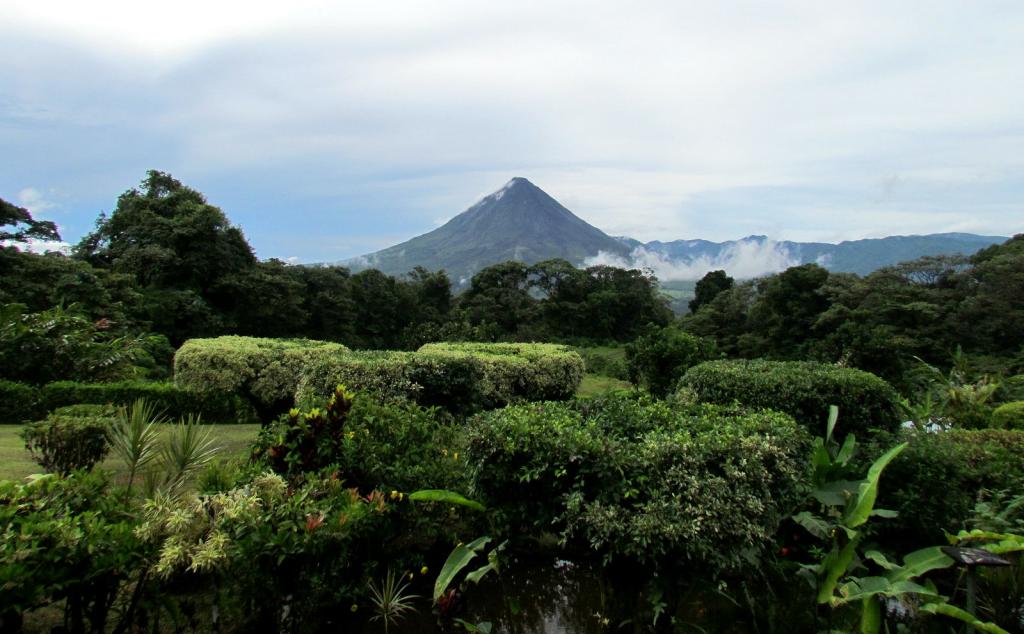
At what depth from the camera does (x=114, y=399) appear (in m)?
11.1

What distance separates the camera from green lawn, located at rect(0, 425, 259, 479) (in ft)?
22.1

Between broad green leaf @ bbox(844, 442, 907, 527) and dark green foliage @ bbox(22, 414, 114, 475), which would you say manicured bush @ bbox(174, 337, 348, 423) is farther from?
broad green leaf @ bbox(844, 442, 907, 527)

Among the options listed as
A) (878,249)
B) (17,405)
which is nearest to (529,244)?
→ (878,249)

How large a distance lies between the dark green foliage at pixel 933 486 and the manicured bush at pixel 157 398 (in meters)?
9.93

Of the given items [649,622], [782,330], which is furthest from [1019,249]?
[649,622]

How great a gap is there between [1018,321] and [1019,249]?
4.77 meters

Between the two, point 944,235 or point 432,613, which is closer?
point 432,613

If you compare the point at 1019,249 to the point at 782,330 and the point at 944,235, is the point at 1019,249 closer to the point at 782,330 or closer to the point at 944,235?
the point at 782,330

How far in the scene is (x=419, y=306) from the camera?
1289 inches

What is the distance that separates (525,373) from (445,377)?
1.44m

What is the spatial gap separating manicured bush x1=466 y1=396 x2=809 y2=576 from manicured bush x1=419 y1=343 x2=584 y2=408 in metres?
4.04

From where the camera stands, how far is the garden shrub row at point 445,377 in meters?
7.19

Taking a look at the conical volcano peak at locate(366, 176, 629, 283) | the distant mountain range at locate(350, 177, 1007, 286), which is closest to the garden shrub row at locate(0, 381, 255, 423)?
the distant mountain range at locate(350, 177, 1007, 286)

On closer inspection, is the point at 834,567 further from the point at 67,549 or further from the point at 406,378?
the point at 406,378
